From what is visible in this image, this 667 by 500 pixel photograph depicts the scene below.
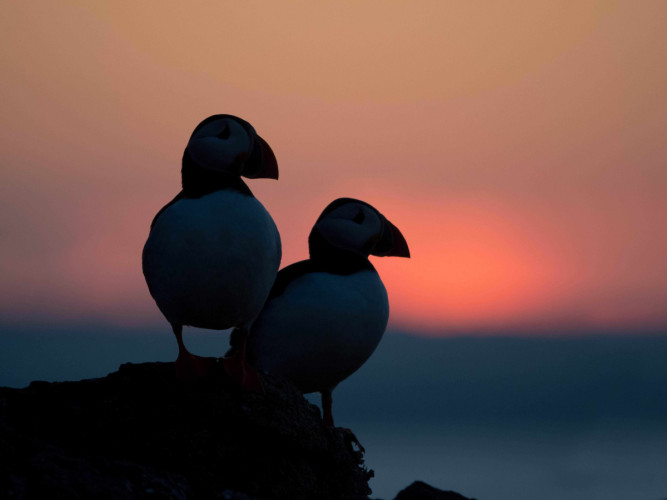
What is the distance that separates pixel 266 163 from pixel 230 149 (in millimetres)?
Result: 356

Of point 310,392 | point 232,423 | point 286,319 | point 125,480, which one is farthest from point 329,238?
point 125,480

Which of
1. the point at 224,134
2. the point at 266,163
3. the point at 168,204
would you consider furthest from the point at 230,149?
the point at 168,204

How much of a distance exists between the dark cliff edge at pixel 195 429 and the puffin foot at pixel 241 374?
6 cm

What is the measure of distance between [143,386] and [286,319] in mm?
1876

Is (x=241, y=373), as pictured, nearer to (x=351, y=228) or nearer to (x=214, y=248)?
(x=214, y=248)

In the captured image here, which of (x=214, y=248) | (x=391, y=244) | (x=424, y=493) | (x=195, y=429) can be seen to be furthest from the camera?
(x=391, y=244)

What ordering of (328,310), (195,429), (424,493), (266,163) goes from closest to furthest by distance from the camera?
(424,493) < (195,429) < (266,163) < (328,310)

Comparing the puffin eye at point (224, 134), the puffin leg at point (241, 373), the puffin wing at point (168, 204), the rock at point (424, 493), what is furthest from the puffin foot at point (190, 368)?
the rock at point (424, 493)

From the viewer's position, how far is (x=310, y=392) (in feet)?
27.3

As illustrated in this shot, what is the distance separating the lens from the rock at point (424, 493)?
545cm

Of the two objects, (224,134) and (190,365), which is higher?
(224,134)

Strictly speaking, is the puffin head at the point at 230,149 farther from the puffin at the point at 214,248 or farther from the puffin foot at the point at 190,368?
the puffin foot at the point at 190,368

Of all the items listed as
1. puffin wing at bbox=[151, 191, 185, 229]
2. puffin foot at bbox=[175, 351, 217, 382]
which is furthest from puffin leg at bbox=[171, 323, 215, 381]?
puffin wing at bbox=[151, 191, 185, 229]

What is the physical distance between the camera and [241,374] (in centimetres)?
644
